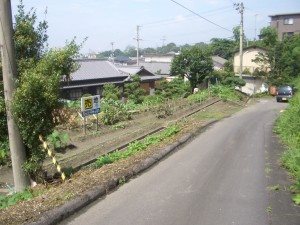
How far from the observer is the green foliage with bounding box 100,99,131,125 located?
20156mm

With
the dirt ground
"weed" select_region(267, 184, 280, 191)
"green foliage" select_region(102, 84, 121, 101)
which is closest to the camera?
the dirt ground

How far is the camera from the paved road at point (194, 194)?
6.59m

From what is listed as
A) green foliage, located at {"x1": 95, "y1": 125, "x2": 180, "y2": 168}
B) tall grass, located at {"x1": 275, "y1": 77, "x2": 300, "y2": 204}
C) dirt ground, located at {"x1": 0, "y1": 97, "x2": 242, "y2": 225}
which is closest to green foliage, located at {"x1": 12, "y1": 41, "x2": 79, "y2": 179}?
dirt ground, located at {"x1": 0, "y1": 97, "x2": 242, "y2": 225}

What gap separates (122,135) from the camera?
17391mm

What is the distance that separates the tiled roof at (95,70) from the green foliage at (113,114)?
40.0 feet

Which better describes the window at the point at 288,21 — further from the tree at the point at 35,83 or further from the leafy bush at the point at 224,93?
the tree at the point at 35,83

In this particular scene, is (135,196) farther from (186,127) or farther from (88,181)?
(186,127)

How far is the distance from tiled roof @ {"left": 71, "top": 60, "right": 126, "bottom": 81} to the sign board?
15.7 m

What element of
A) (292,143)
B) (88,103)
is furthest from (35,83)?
(292,143)

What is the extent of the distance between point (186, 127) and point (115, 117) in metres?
4.98

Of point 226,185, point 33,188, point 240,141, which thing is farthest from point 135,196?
point 240,141

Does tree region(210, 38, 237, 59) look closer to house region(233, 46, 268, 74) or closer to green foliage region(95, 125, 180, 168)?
house region(233, 46, 268, 74)

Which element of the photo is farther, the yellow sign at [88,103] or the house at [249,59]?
the house at [249,59]

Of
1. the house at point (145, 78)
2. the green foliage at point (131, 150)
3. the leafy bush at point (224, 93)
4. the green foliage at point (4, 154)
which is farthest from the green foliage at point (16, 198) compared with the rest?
the house at point (145, 78)
